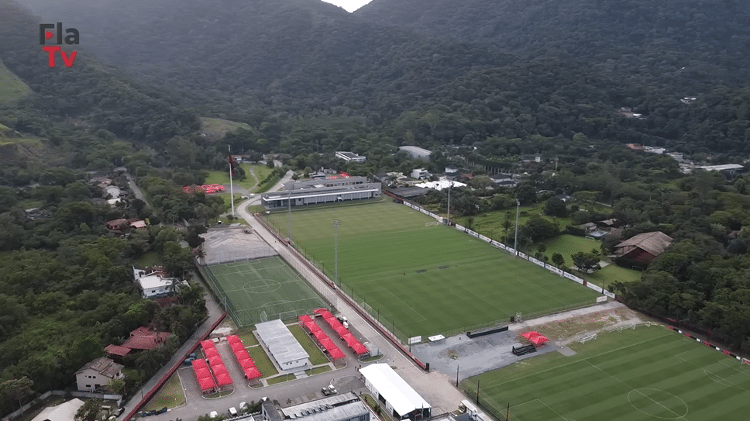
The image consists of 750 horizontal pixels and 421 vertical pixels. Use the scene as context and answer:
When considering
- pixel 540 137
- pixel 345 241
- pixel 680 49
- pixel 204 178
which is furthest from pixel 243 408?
pixel 680 49

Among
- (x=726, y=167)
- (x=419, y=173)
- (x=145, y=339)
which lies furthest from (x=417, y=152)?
(x=145, y=339)

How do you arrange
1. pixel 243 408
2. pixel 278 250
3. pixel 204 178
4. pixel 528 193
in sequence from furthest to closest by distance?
pixel 204 178 → pixel 528 193 → pixel 278 250 → pixel 243 408

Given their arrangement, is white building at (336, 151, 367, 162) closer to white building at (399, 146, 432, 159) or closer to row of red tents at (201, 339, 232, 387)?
white building at (399, 146, 432, 159)

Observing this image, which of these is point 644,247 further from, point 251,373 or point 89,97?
point 89,97

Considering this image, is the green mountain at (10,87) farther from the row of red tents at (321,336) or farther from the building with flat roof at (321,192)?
the row of red tents at (321,336)

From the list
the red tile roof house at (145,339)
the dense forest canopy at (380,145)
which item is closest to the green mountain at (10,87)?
the dense forest canopy at (380,145)

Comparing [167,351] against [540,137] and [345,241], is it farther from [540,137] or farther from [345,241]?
[540,137]
